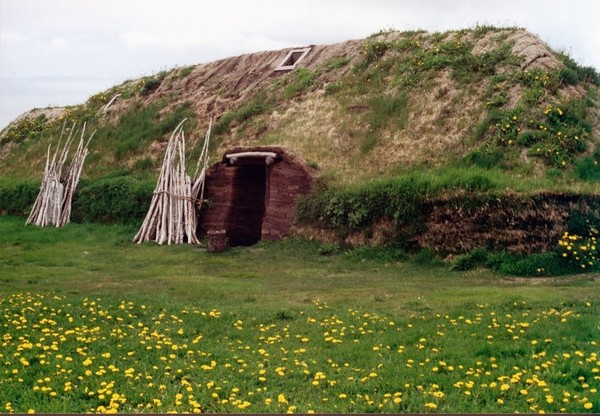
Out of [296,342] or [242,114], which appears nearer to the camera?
[296,342]

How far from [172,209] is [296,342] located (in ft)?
42.5

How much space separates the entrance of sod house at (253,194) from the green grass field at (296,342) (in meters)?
4.90

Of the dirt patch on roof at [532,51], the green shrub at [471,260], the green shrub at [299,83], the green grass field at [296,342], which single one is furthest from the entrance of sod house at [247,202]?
the dirt patch on roof at [532,51]

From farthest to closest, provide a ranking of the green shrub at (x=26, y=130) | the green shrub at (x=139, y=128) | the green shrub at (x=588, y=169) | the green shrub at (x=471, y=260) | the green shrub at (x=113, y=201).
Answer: the green shrub at (x=26, y=130), the green shrub at (x=139, y=128), the green shrub at (x=113, y=201), the green shrub at (x=588, y=169), the green shrub at (x=471, y=260)

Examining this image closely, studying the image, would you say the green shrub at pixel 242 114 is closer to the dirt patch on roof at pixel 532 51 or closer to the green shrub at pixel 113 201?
the green shrub at pixel 113 201

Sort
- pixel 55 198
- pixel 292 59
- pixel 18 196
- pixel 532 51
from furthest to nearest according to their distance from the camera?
pixel 292 59, pixel 18 196, pixel 55 198, pixel 532 51

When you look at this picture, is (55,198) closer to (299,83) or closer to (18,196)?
(18,196)

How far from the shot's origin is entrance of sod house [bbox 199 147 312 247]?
19594 mm

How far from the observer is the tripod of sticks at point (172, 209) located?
20500 millimetres

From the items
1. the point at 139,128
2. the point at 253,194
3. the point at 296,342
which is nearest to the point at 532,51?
the point at 253,194

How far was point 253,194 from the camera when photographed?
21.6 metres

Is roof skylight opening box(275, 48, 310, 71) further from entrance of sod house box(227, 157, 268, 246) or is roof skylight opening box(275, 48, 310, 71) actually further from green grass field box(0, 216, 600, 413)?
green grass field box(0, 216, 600, 413)

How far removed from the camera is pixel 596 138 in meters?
19.4

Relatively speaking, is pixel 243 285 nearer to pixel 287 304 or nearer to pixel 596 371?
pixel 287 304
